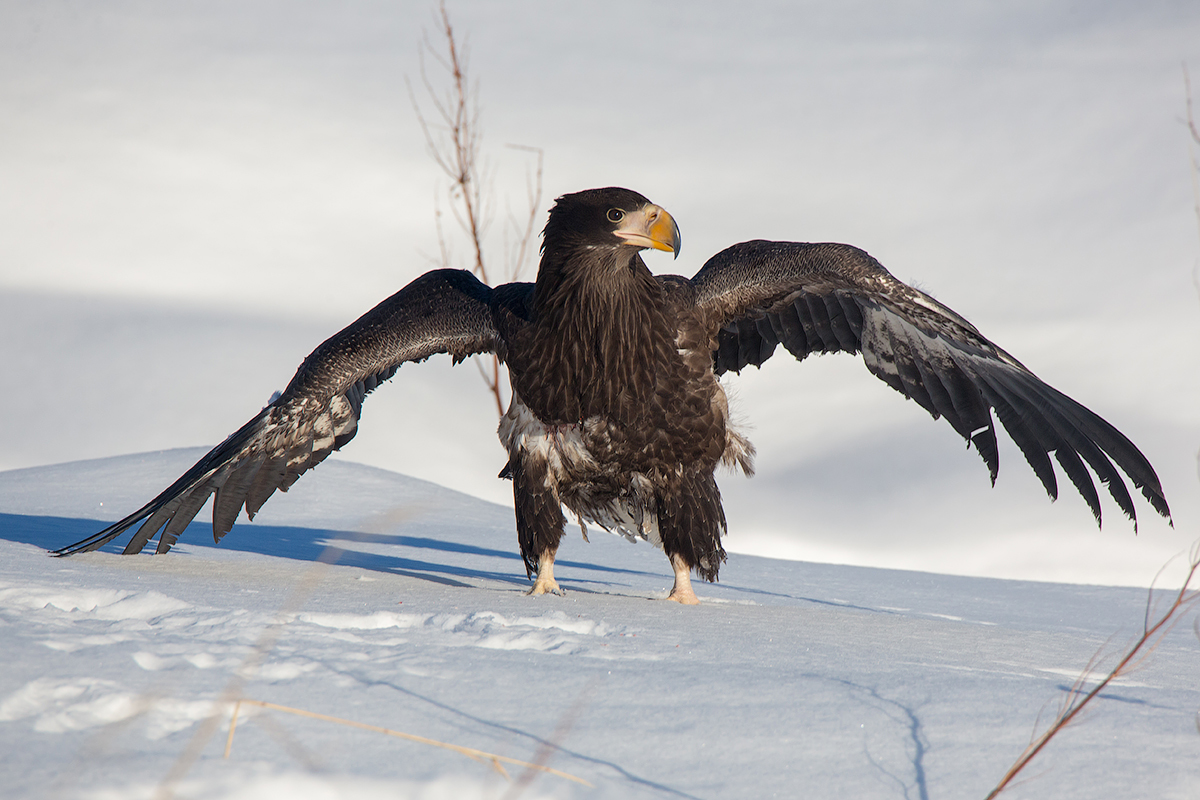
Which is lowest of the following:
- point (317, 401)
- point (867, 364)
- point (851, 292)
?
point (317, 401)

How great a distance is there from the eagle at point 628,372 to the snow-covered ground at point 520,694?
1.82 ft

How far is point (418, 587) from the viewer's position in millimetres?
4645

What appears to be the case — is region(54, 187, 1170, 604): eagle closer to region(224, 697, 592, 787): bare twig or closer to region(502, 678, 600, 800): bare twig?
region(502, 678, 600, 800): bare twig

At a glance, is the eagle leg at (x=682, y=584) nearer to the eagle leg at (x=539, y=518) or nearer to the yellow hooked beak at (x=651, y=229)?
the eagle leg at (x=539, y=518)

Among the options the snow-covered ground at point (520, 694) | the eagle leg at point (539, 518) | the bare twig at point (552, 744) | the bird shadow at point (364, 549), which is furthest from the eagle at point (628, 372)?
the bare twig at point (552, 744)

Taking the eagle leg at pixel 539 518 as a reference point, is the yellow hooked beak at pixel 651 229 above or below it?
above

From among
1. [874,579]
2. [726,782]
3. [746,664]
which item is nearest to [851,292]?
[746,664]

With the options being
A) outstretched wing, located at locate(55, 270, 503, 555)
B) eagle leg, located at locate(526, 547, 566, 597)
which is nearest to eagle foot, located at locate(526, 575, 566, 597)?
eagle leg, located at locate(526, 547, 566, 597)

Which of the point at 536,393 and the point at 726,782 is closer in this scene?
the point at 726,782

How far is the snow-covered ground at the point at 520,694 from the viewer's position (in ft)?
6.70

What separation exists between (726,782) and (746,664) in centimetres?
93

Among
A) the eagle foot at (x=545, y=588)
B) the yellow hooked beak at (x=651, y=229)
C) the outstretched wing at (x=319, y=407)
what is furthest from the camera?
the outstretched wing at (x=319, y=407)

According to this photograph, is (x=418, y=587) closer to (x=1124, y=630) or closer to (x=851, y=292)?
(x=851, y=292)

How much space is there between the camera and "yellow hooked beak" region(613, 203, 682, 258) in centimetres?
467
